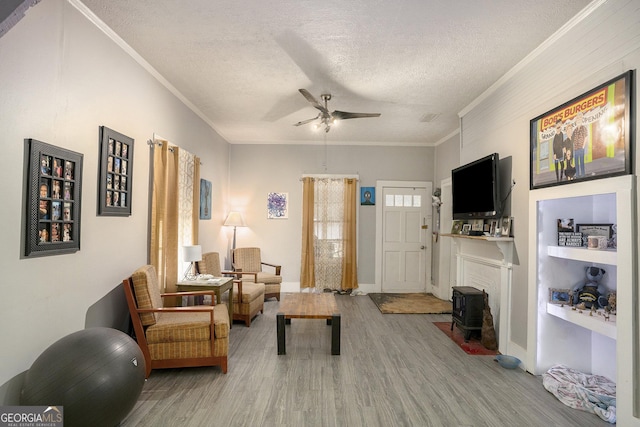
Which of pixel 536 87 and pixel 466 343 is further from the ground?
pixel 536 87

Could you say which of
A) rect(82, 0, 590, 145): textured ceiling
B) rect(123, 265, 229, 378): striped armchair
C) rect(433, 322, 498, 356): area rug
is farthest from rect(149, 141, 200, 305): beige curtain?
rect(433, 322, 498, 356): area rug

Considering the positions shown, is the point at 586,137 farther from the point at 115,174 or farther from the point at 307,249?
the point at 307,249

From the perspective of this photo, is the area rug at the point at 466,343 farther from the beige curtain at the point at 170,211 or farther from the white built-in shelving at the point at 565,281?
the beige curtain at the point at 170,211

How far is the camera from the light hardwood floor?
2.30 m

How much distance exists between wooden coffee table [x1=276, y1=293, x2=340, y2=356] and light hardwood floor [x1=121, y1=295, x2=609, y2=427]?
146 millimetres

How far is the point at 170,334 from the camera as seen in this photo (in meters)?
2.86

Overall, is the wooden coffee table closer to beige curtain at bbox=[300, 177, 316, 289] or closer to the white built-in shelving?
the white built-in shelving

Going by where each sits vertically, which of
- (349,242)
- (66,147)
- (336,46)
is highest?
(336,46)

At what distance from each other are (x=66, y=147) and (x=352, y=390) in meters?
2.83

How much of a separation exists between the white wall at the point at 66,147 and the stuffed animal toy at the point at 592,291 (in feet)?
13.1

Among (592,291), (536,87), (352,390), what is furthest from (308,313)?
(536,87)

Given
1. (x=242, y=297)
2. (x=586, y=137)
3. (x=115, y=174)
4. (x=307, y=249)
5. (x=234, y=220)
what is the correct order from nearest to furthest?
1. (x=586, y=137)
2. (x=115, y=174)
3. (x=242, y=297)
4. (x=234, y=220)
5. (x=307, y=249)

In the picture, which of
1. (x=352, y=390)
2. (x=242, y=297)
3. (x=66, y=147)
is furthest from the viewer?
(x=242, y=297)

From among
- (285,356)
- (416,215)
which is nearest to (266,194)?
(416,215)
